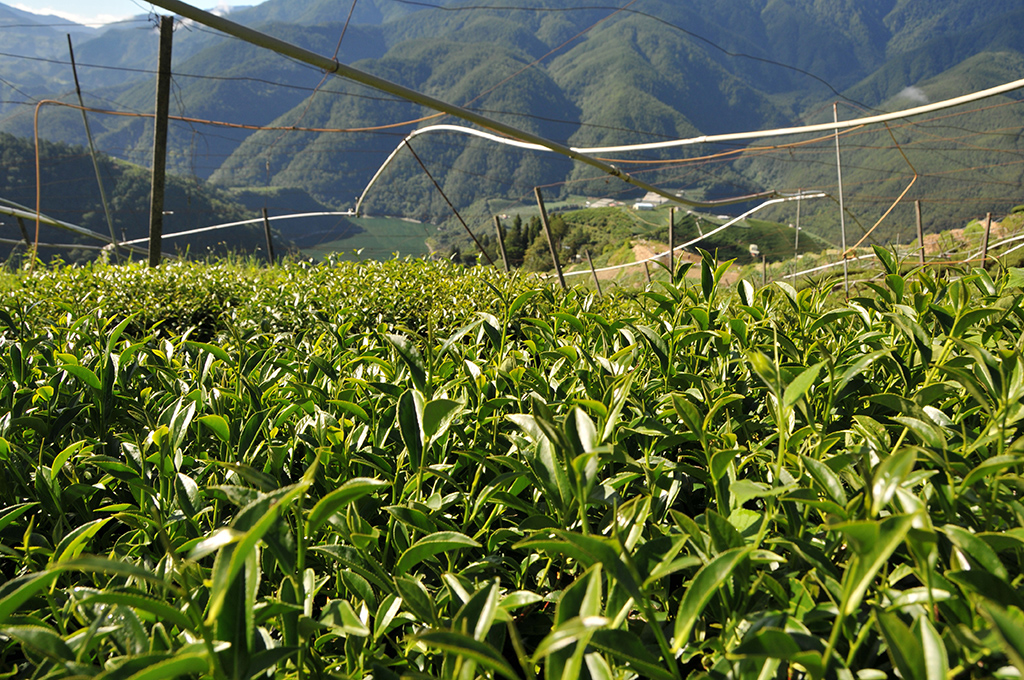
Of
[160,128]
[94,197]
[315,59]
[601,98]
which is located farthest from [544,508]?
[601,98]

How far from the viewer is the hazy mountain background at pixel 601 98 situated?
8075 cm

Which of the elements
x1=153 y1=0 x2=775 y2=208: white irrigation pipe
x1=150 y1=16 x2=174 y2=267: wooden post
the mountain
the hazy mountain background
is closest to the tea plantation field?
x1=153 y1=0 x2=775 y2=208: white irrigation pipe

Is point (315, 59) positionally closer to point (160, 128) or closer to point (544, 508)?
point (160, 128)

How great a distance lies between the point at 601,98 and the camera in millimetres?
118500

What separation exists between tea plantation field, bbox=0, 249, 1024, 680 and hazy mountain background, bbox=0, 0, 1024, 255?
45.3 metres

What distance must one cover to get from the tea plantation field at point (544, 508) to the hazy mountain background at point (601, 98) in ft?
149

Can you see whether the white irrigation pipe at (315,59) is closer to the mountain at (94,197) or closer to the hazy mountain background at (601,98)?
the mountain at (94,197)

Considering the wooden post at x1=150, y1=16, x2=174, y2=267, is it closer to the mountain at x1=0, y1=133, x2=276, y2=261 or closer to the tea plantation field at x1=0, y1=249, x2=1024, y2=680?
the tea plantation field at x1=0, y1=249, x2=1024, y2=680

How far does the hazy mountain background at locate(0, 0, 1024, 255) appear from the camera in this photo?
265ft

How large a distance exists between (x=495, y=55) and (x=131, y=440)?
142 metres

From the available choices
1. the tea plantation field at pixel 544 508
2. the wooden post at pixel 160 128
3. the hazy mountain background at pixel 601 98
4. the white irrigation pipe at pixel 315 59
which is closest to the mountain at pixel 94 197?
the hazy mountain background at pixel 601 98

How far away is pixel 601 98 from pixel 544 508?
129m

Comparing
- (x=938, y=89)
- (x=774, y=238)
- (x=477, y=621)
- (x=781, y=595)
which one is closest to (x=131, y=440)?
(x=477, y=621)

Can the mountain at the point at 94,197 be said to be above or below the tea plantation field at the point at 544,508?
below
